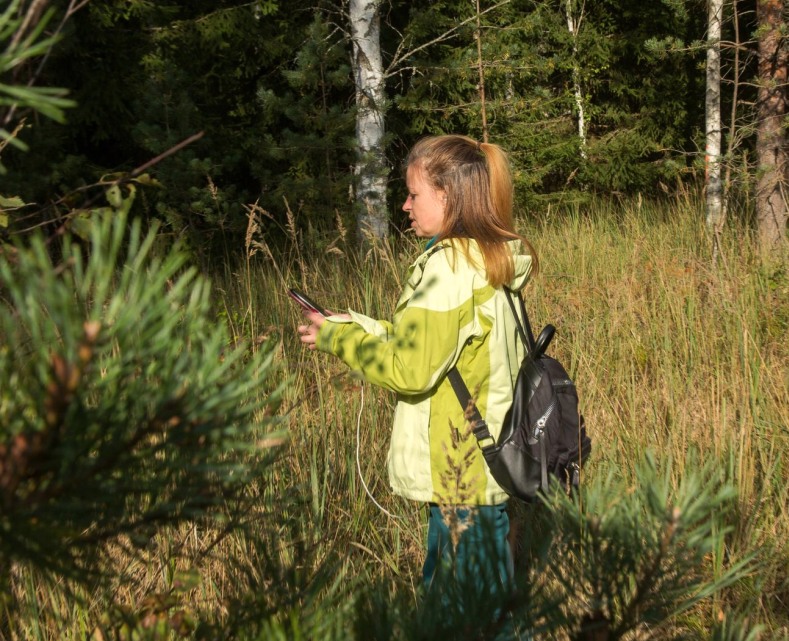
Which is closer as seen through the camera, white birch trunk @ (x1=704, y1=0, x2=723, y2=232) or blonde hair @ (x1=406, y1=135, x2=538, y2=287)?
blonde hair @ (x1=406, y1=135, x2=538, y2=287)

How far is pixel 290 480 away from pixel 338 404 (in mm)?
366

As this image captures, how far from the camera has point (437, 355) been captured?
1.88 meters

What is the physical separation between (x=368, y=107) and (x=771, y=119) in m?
3.13

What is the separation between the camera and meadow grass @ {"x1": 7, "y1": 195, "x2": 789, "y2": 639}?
2133 millimetres

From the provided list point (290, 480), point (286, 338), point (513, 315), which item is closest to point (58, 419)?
point (513, 315)

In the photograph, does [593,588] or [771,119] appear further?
[771,119]

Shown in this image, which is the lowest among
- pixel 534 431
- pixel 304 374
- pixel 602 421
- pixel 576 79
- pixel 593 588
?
pixel 602 421

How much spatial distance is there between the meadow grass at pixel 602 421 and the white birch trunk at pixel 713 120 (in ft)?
7.41

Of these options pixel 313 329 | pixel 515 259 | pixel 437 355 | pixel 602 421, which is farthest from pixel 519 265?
pixel 602 421

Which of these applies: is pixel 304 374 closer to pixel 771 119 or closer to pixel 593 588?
pixel 593 588

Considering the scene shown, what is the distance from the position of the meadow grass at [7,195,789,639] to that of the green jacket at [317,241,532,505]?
16 centimetres

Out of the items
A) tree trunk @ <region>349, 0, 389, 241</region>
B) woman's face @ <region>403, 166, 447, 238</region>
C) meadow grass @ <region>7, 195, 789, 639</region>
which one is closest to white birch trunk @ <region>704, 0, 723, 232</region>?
meadow grass @ <region>7, 195, 789, 639</region>

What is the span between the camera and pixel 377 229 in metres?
6.72

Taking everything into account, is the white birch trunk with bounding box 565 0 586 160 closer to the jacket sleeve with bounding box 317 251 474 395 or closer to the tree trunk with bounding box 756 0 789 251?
the tree trunk with bounding box 756 0 789 251
